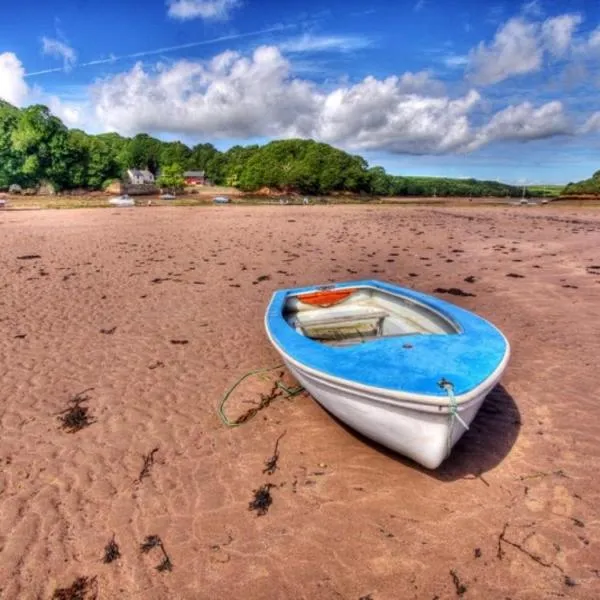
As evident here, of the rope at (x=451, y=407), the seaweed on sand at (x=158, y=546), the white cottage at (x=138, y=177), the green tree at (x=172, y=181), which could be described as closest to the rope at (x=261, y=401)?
the seaweed on sand at (x=158, y=546)

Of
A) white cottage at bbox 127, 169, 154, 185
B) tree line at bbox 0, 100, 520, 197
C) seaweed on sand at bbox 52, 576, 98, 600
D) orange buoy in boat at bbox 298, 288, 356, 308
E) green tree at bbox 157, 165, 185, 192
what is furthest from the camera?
white cottage at bbox 127, 169, 154, 185

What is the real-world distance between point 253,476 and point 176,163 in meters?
97.1

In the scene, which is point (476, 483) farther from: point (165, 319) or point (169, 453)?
point (165, 319)

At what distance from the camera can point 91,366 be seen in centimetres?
746

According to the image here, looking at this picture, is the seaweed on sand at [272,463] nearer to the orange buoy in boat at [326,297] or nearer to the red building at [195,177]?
the orange buoy in boat at [326,297]

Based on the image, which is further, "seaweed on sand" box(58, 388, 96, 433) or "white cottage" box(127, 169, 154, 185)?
"white cottage" box(127, 169, 154, 185)

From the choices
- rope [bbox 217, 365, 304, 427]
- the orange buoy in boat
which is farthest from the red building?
rope [bbox 217, 365, 304, 427]

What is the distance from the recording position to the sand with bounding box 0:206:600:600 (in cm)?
361

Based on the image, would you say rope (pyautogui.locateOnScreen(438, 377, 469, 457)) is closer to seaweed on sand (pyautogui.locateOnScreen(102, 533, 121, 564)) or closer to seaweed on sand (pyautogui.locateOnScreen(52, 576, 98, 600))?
seaweed on sand (pyautogui.locateOnScreen(102, 533, 121, 564))

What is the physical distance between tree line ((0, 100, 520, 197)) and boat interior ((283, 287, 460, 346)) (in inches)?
2760

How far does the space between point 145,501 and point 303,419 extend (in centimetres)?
214

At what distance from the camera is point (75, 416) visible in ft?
19.3

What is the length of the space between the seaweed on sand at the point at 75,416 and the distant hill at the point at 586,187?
220 feet

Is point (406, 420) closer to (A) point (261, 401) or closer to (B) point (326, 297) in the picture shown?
(A) point (261, 401)
